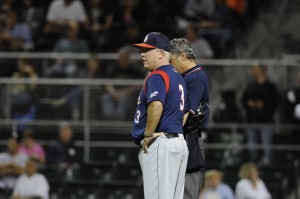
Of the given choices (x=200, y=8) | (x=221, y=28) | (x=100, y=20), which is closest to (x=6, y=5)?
(x=100, y=20)

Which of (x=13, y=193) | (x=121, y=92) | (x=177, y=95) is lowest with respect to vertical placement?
(x=13, y=193)

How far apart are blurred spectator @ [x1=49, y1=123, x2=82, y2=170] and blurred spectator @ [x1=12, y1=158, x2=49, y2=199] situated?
83 cm

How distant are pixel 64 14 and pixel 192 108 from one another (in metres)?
10.4

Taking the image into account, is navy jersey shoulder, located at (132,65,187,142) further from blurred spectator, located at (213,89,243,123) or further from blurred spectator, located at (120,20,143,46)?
blurred spectator, located at (120,20,143,46)

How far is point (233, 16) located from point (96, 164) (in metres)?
4.51

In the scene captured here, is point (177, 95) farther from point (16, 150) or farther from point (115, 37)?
point (115, 37)

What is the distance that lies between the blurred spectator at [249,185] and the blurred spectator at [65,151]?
9.56ft

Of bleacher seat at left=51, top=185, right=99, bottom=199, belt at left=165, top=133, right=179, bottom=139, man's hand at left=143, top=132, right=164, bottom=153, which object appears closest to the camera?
man's hand at left=143, top=132, right=164, bottom=153

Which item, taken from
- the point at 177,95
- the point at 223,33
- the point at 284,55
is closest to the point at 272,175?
the point at 284,55

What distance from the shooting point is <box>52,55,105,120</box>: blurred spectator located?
16750 millimetres

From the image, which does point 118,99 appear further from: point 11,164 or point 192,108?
point 192,108

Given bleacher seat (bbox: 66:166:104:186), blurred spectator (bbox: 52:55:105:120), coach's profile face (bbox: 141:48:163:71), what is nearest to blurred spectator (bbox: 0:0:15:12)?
blurred spectator (bbox: 52:55:105:120)

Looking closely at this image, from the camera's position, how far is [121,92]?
16.6 m

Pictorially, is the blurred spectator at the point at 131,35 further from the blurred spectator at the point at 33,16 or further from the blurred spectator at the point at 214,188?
the blurred spectator at the point at 214,188
